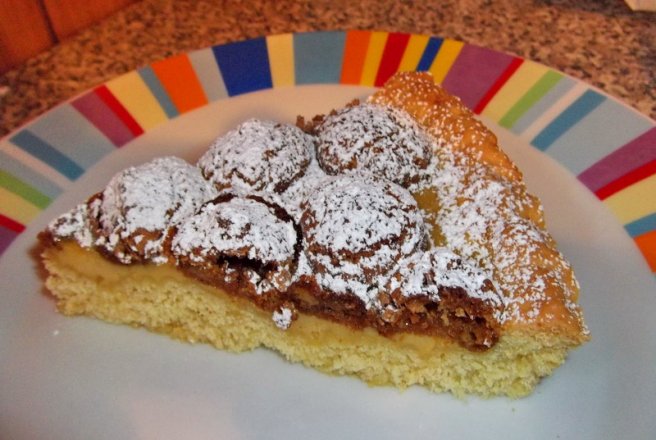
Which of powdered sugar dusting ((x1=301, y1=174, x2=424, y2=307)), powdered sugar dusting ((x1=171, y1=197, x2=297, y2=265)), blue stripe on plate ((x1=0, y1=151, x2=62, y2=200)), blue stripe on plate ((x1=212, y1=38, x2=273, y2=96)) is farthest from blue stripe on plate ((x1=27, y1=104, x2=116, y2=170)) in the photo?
powdered sugar dusting ((x1=301, y1=174, x2=424, y2=307))

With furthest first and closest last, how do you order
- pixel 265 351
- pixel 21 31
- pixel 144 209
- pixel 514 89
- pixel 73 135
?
pixel 21 31 → pixel 514 89 → pixel 73 135 → pixel 265 351 → pixel 144 209

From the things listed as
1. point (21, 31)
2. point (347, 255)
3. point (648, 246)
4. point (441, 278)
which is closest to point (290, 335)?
point (347, 255)

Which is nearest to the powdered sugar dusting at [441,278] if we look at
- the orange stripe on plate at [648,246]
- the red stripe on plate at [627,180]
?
the orange stripe on plate at [648,246]

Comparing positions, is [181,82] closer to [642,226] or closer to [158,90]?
[158,90]

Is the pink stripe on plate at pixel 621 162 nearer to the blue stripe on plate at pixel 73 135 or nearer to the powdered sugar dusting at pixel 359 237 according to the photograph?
the powdered sugar dusting at pixel 359 237

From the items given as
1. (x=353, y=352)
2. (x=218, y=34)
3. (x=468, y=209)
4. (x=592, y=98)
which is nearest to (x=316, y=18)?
(x=218, y=34)

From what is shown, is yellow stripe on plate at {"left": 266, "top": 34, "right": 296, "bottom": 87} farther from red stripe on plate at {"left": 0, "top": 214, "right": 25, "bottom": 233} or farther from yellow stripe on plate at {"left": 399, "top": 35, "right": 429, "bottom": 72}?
red stripe on plate at {"left": 0, "top": 214, "right": 25, "bottom": 233}
